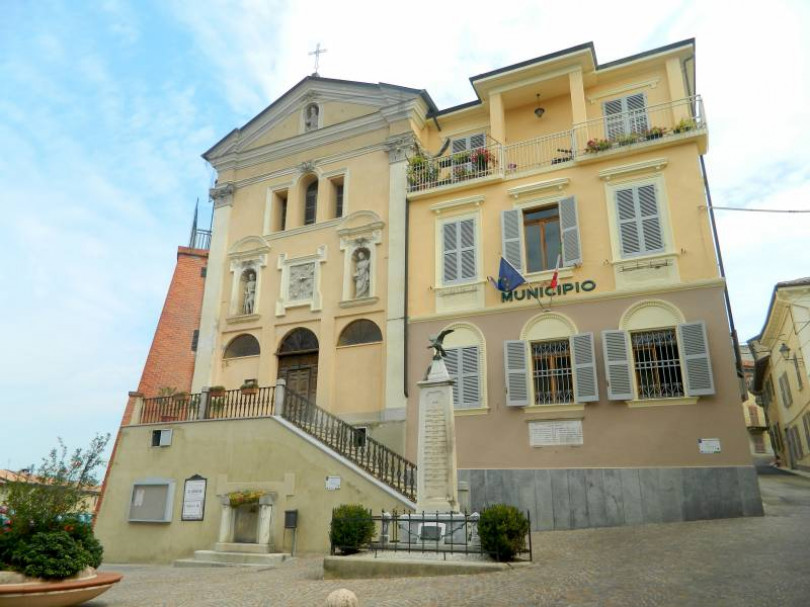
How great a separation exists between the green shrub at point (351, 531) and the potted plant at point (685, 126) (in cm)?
1174

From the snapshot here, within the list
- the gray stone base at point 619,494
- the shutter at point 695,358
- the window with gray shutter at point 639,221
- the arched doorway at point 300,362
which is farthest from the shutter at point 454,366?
the shutter at point 695,358

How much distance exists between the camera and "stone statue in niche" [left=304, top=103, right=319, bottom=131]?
20.8 meters

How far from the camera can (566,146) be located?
16922mm

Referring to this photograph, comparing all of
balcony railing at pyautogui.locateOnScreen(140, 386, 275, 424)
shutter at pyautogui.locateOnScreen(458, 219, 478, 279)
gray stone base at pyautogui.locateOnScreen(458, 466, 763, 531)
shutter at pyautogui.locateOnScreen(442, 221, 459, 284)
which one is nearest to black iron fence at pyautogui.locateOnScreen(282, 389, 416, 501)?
balcony railing at pyautogui.locateOnScreen(140, 386, 275, 424)

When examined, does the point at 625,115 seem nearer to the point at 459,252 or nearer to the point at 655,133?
the point at 655,133

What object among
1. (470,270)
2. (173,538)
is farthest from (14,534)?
(470,270)

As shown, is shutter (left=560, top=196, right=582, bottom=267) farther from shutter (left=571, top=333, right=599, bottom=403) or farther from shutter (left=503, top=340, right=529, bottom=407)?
shutter (left=503, top=340, right=529, bottom=407)

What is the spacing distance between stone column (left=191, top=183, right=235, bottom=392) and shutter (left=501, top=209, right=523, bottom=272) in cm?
984

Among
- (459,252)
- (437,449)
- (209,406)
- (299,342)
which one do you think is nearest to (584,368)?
(459,252)

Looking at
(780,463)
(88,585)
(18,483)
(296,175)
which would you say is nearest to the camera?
(88,585)

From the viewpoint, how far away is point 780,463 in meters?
31.0

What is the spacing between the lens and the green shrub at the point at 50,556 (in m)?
7.76

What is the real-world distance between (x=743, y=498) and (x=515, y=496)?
460cm

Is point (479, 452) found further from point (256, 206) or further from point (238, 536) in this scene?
point (256, 206)
